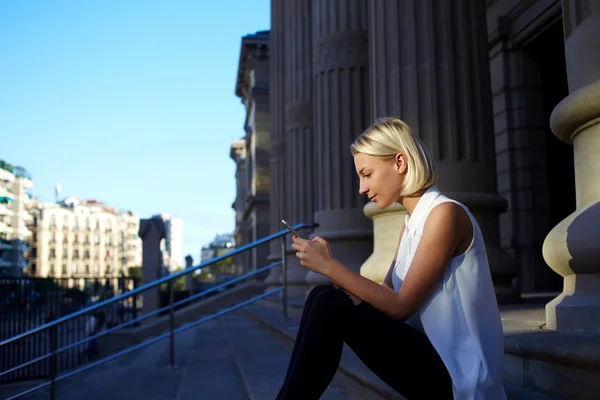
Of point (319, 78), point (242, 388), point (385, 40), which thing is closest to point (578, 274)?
point (242, 388)

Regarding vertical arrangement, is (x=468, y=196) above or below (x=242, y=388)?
above

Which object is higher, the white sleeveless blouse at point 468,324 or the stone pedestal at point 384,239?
the stone pedestal at point 384,239

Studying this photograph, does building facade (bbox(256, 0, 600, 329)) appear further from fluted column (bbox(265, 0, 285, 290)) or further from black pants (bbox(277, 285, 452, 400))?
black pants (bbox(277, 285, 452, 400))

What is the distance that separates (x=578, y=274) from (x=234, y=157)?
54500mm

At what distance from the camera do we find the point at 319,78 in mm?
9023

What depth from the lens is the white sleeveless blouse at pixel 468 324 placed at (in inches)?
81.5

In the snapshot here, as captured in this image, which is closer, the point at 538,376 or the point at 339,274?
the point at 339,274

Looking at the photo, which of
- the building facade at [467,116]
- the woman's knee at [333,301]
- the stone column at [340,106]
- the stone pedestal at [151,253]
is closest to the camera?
the woman's knee at [333,301]

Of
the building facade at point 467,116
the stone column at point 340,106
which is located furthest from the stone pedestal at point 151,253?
the stone column at point 340,106

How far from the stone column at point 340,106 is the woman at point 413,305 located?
603cm

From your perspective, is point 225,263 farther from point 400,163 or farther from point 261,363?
point 400,163

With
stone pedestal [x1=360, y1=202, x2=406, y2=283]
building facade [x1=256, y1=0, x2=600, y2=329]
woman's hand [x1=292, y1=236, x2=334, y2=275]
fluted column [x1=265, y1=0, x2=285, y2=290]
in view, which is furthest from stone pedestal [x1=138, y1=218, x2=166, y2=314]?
woman's hand [x1=292, y1=236, x2=334, y2=275]

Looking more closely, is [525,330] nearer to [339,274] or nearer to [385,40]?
[339,274]

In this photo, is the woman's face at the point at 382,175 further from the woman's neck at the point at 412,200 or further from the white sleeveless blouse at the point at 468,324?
the white sleeveless blouse at the point at 468,324
